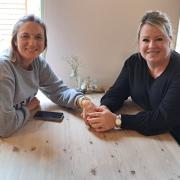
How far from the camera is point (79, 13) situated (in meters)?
1.89

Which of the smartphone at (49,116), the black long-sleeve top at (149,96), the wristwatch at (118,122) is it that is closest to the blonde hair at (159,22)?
the black long-sleeve top at (149,96)

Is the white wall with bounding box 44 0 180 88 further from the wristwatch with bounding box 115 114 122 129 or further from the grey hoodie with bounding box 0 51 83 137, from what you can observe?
the wristwatch with bounding box 115 114 122 129

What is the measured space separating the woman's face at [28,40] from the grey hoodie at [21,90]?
66 millimetres

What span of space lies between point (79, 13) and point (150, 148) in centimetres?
102

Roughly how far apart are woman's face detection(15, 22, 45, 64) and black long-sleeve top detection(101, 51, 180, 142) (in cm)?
46

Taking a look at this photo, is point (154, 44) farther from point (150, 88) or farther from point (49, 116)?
point (49, 116)

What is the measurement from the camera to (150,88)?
1.52 metres

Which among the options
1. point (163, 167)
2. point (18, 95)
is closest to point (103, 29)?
point (18, 95)

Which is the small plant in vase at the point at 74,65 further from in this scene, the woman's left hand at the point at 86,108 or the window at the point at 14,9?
the woman's left hand at the point at 86,108

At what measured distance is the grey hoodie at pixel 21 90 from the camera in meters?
1.25

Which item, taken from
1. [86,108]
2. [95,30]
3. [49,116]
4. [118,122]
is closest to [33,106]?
[49,116]

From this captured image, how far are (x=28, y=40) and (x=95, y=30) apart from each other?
63 cm

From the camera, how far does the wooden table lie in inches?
40.1

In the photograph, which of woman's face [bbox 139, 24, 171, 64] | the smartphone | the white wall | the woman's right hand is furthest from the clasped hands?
the white wall
